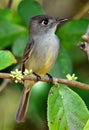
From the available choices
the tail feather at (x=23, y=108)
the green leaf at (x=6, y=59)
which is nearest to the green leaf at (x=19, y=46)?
the tail feather at (x=23, y=108)

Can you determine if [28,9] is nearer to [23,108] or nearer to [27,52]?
[27,52]

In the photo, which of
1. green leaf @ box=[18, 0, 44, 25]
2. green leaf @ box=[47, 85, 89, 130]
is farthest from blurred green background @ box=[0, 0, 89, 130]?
green leaf @ box=[47, 85, 89, 130]

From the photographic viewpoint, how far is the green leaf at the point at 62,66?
283 centimetres

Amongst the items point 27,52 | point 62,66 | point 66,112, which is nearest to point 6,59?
point 66,112

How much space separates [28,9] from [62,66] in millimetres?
429

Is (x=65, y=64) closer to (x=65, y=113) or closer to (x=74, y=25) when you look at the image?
(x=74, y=25)

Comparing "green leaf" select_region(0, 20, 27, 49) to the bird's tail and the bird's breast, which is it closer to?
the bird's breast

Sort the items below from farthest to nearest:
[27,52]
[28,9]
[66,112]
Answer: [28,9] < [27,52] < [66,112]

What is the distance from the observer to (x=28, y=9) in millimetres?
3035

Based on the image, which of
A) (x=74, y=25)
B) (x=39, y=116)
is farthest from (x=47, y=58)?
(x=39, y=116)

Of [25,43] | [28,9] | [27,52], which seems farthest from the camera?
[28,9]

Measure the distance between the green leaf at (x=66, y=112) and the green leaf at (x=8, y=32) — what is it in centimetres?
95

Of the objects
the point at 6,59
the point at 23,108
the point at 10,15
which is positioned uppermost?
the point at 6,59

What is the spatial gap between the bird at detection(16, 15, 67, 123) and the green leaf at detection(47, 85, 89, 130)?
2.44 feet
